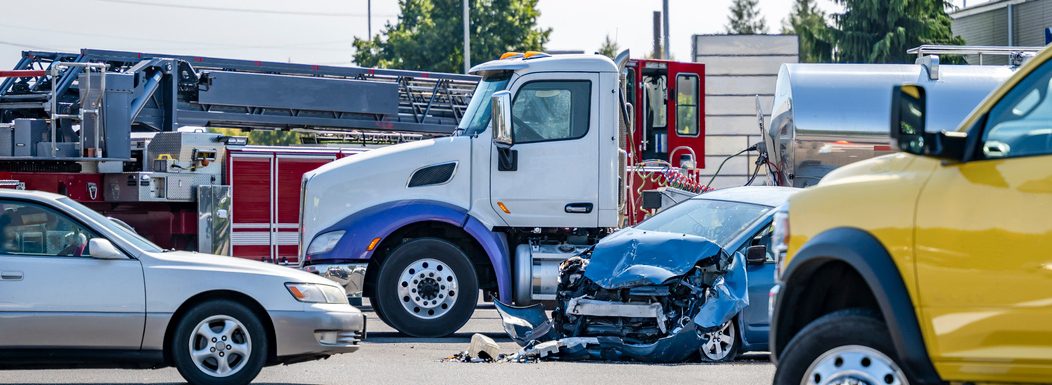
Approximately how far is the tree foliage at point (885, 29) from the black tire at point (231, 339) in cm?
3451

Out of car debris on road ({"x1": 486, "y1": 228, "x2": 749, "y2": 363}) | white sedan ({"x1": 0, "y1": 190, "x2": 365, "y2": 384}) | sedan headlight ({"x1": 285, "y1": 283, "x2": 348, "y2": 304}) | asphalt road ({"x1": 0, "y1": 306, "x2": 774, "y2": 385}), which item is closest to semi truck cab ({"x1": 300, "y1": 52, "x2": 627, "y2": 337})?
asphalt road ({"x1": 0, "y1": 306, "x2": 774, "y2": 385})

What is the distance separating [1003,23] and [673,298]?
33.4 m

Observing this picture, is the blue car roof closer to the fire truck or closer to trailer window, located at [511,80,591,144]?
trailer window, located at [511,80,591,144]

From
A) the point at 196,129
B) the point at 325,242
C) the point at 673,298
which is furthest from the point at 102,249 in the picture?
the point at 196,129

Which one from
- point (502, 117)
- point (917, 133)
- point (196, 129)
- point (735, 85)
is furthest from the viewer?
point (735, 85)

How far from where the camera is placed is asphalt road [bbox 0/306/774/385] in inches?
385

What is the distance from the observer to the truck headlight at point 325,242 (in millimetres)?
13328

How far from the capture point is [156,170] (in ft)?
51.8

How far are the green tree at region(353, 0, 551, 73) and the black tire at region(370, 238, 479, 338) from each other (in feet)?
116

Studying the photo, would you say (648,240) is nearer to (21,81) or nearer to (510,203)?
(510,203)

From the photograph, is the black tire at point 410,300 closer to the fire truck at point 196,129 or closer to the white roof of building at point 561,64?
the white roof of building at point 561,64

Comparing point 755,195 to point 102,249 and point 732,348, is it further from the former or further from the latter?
point 102,249

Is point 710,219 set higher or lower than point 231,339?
higher

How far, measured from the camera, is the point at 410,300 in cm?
1323
